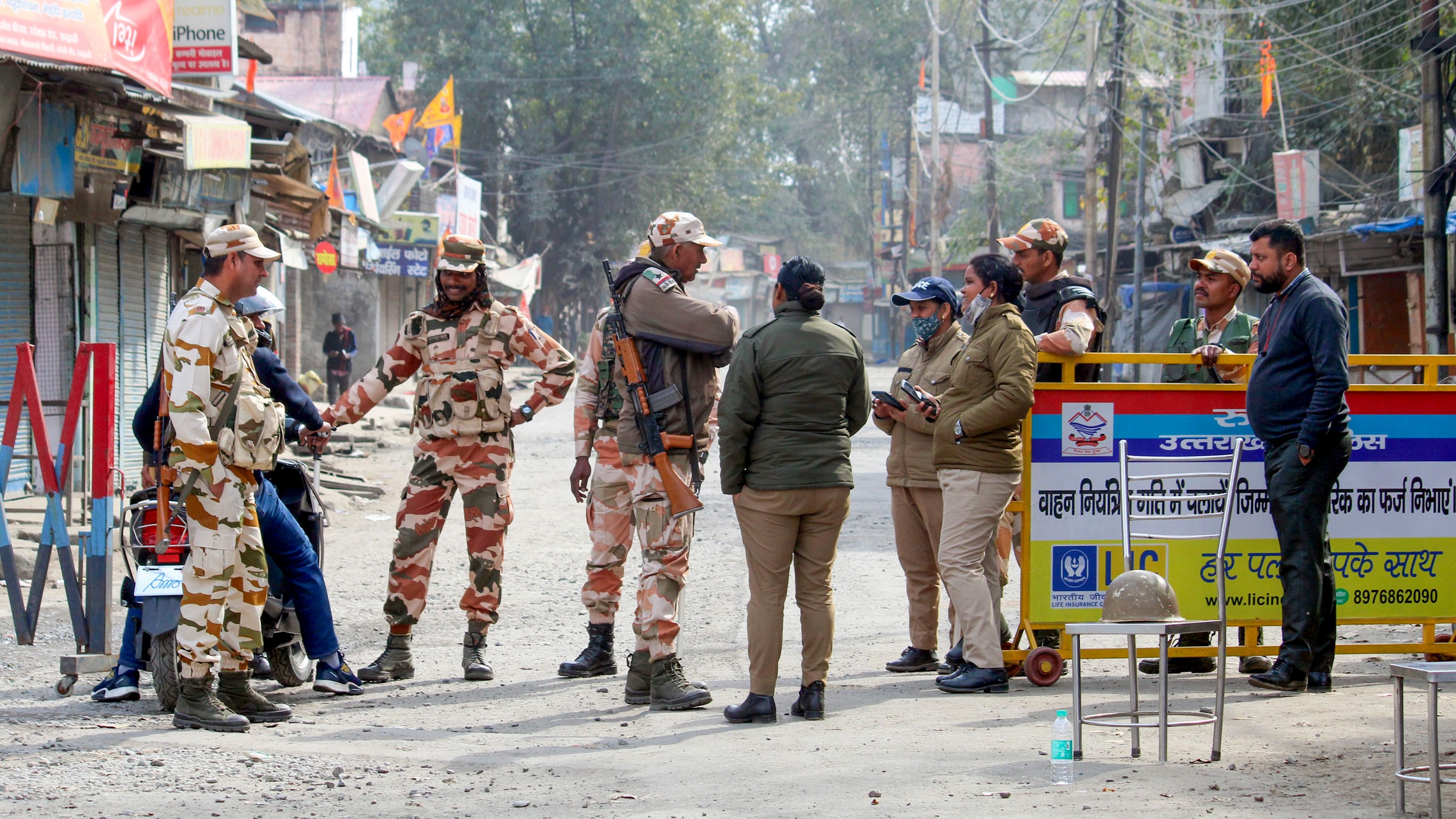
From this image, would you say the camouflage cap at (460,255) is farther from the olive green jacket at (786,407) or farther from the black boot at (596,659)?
the black boot at (596,659)

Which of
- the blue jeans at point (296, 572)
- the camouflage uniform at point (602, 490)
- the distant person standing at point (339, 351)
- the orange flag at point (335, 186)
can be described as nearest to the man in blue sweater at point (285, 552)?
the blue jeans at point (296, 572)

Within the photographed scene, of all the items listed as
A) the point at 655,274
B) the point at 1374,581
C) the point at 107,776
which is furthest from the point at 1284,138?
the point at 107,776

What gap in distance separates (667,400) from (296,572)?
1.76 meters

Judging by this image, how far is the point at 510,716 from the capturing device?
584 centimetres

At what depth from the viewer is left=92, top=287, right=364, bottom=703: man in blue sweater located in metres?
5.80

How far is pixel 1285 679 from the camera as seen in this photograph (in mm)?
5812

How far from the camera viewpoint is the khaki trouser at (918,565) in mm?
6680

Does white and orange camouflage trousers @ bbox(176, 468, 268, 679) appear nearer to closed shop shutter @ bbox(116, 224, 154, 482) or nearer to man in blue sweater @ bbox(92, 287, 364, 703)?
man in blue sweater @ bbox(92, 287, 364, 703)

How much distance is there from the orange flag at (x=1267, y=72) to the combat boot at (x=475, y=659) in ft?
58.2

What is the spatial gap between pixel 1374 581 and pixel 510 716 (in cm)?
395

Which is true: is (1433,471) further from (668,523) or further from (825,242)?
(825,242)

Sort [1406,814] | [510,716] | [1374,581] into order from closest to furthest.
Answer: [1406,814]
[510,716]
[1374,581]

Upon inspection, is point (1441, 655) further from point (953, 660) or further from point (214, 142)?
point (214, 142)

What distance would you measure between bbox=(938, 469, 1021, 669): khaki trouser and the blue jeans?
106 inches
